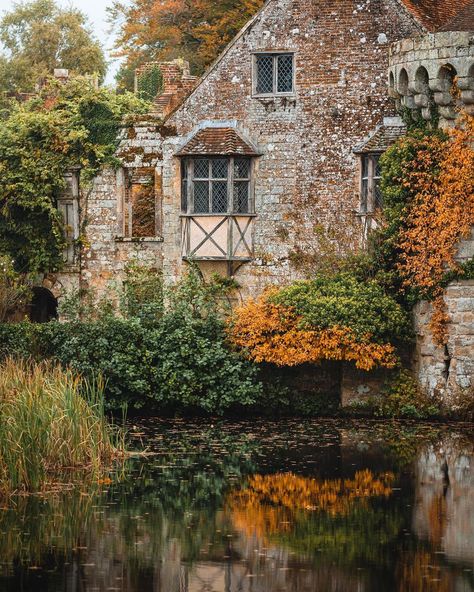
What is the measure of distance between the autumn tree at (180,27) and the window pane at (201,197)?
6.85 meters

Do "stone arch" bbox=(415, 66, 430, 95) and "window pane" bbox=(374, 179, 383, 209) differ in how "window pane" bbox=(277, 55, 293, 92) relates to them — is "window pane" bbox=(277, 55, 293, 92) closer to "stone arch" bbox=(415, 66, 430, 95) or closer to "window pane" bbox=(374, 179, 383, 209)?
"window pane" bbox=(374, 179, 383, 209)

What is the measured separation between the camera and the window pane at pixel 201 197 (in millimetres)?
29469

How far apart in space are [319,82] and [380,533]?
1516cm

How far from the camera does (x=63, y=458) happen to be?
18.1 metres

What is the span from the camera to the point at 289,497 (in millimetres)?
17641

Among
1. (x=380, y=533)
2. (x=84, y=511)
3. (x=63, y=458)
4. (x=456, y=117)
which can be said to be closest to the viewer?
(x=380, y=533)

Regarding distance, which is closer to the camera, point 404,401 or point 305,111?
point 404,401

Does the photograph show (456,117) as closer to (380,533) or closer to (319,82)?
(319,82)

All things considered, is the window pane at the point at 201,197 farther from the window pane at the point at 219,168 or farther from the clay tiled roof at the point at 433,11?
the clay tiled roof at the point at 433,11

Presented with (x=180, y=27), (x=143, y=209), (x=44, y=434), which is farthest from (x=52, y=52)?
(x=44, y=434)

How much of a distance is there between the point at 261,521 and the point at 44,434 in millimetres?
3158

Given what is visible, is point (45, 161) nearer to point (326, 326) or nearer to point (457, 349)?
point (326, 326)

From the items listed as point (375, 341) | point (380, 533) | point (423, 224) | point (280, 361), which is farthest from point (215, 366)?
point (380, 533)

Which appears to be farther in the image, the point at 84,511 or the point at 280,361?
the point at 280,361
